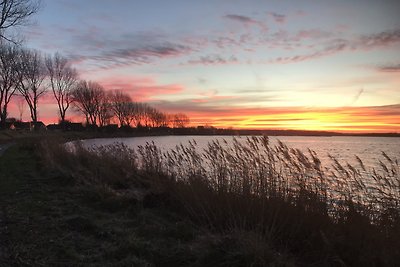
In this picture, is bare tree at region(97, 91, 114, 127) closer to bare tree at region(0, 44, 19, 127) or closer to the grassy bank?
bare tree at region(0, 44, 19, 127)

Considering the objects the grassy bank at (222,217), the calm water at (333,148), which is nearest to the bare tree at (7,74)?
the calm water at (333,148)

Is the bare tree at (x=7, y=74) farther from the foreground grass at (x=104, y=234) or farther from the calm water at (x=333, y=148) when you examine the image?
the foreground grass at (x=104, y=234)

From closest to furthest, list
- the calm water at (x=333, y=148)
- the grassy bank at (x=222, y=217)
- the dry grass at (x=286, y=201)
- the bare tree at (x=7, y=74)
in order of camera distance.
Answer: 1. the grassy bank at (x=222, y=217)
2. the dry grass at (x=286, y=201)
3. the calm water at (x=333, y=148)
4. the bare tree at (x=7, y=74)

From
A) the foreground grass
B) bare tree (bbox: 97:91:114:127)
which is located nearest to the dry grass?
the foreground grass

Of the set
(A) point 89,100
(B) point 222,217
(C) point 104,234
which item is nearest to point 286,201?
(B) point 222,217

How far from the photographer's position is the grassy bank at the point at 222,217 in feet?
18.1

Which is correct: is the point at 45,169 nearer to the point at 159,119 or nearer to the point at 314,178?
the point at 314,178

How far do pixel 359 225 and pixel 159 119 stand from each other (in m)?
139

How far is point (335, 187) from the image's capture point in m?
7.88

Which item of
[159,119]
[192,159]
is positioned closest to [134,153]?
[192,159]

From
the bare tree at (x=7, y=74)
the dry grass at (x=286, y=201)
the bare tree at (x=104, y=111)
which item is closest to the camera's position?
the dry grass at (x=286, y=201)

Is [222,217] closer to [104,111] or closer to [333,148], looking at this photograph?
[333,148]

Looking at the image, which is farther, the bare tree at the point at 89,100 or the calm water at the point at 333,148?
the bare tree at the point at 89,100

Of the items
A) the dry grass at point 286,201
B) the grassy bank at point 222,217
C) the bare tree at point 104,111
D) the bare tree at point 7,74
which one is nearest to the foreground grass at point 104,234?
the grassy bank at point 222,217
